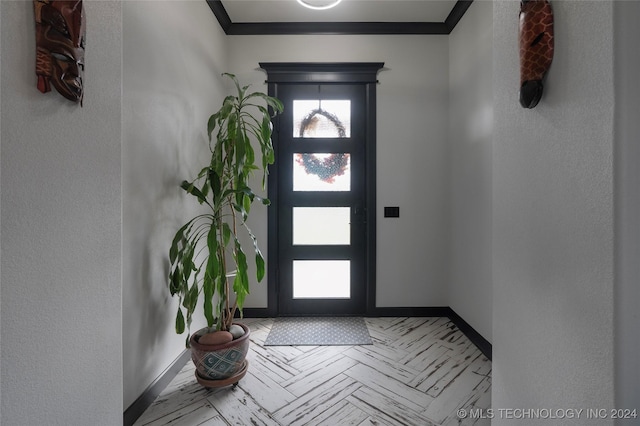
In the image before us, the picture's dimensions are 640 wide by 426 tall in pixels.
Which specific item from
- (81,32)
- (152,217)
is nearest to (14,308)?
(81,32)

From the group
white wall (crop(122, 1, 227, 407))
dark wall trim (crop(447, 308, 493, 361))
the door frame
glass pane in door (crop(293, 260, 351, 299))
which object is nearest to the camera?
white wall (crop(122, 1, 227, 407))

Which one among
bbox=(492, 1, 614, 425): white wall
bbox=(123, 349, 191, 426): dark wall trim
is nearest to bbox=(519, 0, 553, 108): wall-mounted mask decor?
bbox=(492, 1, 614, 425): white wall

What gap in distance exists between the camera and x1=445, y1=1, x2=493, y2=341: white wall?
208 centimetres

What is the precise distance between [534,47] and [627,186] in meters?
0.48

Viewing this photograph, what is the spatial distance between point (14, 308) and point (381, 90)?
2847 millimetres

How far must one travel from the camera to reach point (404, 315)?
2.76 m

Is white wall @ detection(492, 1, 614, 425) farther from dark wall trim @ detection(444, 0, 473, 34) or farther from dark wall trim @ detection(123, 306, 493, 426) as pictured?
dark wall trim @ detection(444, 0, 473, 34)

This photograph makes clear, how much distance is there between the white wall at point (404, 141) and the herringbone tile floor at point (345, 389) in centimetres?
62

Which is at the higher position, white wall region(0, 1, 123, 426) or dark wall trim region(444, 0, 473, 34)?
dark wall trim region(444, 0, 473, 34)

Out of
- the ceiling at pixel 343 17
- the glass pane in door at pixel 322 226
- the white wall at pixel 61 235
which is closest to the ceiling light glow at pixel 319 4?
the ceiling at pixel 343 17

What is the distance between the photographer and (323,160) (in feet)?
9.20

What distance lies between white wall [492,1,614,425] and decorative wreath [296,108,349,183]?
5.74 feet

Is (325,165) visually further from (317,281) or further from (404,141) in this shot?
(317,281)

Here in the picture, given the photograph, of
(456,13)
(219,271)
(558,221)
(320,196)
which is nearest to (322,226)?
(320,196)
